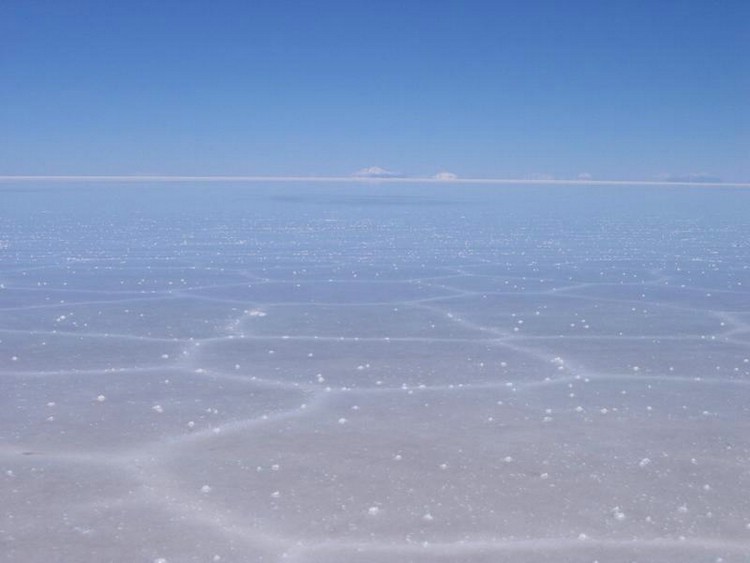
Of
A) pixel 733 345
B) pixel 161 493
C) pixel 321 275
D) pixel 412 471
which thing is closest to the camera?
pixel 161 493

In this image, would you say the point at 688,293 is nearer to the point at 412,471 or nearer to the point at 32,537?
the point at 412,471

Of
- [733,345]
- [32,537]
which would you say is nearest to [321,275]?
[733,345]

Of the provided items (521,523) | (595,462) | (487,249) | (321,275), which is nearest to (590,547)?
(521,523)

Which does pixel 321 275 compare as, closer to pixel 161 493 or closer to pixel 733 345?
pixel 733 345

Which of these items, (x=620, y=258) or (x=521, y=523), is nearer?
(x=521, y=523)

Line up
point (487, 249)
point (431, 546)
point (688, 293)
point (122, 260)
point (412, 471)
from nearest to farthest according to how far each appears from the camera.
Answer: point (431, 546) → point (412, 471) → point (688, 293) → point (122, 260) → point (487, 249)

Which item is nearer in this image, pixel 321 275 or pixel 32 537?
pixel 32 537

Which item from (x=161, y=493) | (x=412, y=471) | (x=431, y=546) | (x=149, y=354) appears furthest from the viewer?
(x=149, y=354)
